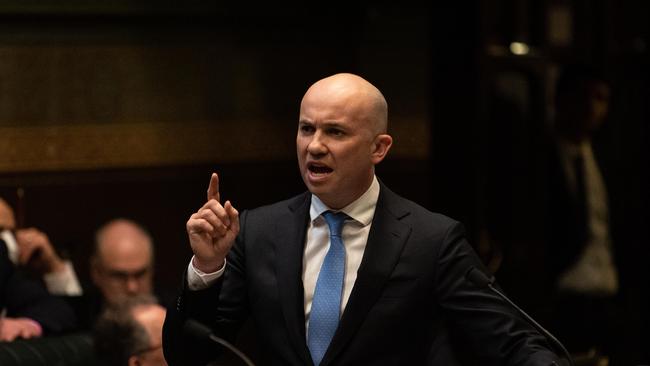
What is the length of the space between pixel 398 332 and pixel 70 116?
319 centimetres

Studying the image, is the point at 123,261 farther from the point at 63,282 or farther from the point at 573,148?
the point at 573,148

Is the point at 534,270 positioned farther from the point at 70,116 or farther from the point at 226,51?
the point at 70,116

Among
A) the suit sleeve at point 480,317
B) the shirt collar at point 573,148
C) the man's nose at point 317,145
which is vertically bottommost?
the shirt collar at point 573,148

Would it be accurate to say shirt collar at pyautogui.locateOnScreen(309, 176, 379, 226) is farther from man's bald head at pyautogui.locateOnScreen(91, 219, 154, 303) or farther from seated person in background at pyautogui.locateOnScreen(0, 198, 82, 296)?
seated person in background at pyautogui.locateOnScreen(0, 198, 82, 296)

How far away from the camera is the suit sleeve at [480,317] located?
8.71ft

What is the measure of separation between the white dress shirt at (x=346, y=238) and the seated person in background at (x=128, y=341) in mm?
714

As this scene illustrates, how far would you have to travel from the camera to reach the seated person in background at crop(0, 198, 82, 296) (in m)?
4.79

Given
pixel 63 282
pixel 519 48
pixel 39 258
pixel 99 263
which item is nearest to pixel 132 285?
pixel 99 263

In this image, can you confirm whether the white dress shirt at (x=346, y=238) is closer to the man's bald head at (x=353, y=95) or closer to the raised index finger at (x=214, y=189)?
the man's bald head at (x=353, y=95)

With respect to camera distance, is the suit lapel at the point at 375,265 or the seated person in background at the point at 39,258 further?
the seated person in background at the point at 39,258

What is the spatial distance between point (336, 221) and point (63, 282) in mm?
2385

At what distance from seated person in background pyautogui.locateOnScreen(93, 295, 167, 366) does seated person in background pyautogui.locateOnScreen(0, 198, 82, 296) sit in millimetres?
1442

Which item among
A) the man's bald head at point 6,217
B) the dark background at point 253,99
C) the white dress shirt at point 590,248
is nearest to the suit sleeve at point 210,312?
the man's bald head at point 6,217

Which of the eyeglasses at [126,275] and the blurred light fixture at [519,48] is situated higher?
the blurred light fixture at [519,48]
